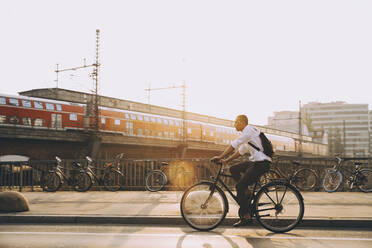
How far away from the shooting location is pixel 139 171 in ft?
Result: 52.5

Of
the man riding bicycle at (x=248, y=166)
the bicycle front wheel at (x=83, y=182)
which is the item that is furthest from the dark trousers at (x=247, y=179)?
the bicycle front wheel at (x=83, y=182)

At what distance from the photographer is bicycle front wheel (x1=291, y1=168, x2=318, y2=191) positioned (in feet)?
47.3

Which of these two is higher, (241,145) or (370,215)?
(241,145)

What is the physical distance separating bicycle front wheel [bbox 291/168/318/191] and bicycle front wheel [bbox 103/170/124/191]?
20.3 ft

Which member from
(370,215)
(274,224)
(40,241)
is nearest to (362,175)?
(370,215)

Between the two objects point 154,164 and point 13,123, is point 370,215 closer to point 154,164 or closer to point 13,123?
point 154,164

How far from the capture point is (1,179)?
16359 mm

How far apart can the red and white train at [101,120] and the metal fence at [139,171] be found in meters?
15.3

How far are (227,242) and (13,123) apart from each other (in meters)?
28.7

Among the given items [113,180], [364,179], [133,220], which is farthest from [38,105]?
[133,220]

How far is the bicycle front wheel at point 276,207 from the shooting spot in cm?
670

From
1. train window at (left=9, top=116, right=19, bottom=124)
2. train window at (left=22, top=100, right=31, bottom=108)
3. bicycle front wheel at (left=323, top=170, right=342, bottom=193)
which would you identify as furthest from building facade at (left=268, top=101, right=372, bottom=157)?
bicycle front wheel at (left=323, top=170, right=342, bottom=193)

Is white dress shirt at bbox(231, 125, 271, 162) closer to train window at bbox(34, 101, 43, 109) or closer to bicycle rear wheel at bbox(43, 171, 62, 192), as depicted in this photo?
bicycle rear wheel at bbox(43, 171, 62, 192)

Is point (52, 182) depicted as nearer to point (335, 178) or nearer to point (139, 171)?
point (139, 171)
